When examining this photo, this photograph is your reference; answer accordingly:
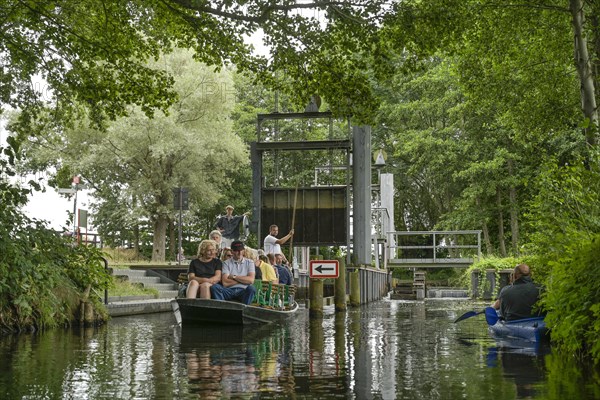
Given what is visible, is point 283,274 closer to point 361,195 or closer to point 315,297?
point 315,297

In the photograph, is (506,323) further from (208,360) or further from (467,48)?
(467,48)

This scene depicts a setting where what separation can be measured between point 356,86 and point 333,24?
1067 millimetres

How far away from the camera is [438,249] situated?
2189 inches

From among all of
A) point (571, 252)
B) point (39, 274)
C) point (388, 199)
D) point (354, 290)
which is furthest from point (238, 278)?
point (388, 199)

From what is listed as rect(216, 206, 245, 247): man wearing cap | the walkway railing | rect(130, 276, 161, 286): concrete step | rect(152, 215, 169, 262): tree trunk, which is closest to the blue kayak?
rect(216, 206, 245, 247): man wearing cap

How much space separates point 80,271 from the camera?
53.8 ft

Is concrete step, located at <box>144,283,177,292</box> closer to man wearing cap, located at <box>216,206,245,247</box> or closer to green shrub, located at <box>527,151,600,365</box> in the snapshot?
man wearing cap, located at <box>216,206,245,247</box>

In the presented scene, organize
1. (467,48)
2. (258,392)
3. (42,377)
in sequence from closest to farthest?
1. (258,392)
2. (42,377)
3. (467,48)

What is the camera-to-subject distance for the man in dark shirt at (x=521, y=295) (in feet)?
41.2

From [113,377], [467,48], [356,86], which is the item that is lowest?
[113,377]

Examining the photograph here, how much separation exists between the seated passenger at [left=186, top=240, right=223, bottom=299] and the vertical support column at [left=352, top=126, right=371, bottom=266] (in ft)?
36.8

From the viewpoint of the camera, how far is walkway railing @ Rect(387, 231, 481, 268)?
37.3m

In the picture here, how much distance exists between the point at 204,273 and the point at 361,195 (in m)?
11.6

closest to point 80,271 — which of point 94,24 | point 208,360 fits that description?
point 94,24
